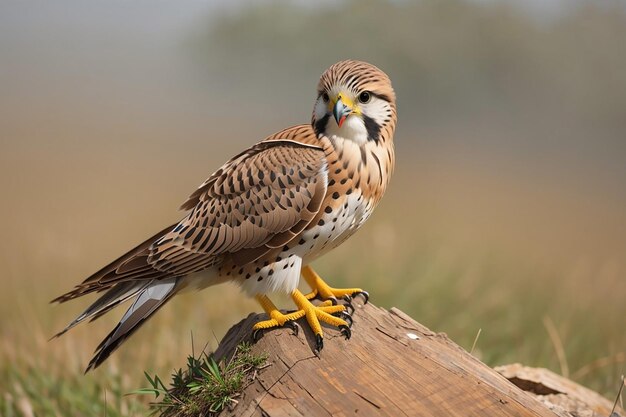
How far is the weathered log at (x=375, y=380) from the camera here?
327cm

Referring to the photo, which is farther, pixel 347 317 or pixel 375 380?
pixel 347 317

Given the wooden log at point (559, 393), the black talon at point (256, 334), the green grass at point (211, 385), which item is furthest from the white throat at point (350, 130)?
the wooden log at point (559, 393)

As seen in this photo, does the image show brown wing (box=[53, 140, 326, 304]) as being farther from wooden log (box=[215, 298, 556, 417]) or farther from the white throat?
wooden log (box=[215, 298, 556, 417])

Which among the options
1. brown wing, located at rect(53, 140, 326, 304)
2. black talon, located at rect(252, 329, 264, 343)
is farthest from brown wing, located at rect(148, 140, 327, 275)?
black talon, located at rect(252, 329, 264, 343)

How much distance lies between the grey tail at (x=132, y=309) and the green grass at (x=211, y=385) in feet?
1.14

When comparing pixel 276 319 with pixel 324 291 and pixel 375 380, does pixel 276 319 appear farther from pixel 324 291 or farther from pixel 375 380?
pixel 375 380

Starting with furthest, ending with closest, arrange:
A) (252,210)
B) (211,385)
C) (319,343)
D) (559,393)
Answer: (559,393) → (252,210) → (319,343) → (211,385)

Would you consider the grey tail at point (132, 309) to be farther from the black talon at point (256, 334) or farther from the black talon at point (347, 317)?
the black talon at point (347, 317)

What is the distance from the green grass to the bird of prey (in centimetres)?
25

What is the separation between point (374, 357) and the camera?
357 centimetres

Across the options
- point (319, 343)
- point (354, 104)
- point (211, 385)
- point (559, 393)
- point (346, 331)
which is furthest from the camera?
point (559, 393)

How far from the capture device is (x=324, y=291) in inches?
169

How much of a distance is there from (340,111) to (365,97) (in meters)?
0.24

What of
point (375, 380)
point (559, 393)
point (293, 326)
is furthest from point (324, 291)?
point (559, 393)
